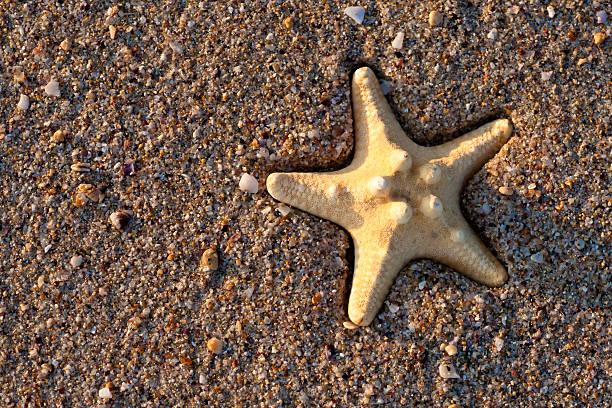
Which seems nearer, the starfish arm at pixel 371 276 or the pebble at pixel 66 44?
the starfish arm at pixel 371 276

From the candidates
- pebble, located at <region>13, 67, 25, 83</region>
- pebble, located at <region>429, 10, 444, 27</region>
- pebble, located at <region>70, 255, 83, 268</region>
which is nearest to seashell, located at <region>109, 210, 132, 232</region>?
pebble, located at <region>70, 255, 83, 268</region>

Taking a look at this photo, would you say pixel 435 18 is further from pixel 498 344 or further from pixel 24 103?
pixel 24 103

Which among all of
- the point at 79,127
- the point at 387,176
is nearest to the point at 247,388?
the point at 387,176

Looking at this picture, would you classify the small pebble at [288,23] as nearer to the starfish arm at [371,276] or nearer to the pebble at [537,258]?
the starfish arm at [371,276]

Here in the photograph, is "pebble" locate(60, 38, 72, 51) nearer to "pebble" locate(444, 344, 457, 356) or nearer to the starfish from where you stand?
the starfish

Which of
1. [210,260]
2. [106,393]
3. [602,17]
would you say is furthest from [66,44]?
[602,17]

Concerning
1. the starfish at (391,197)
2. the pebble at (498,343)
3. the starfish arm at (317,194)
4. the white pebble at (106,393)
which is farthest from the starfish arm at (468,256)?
the white pebble at (106,393)
